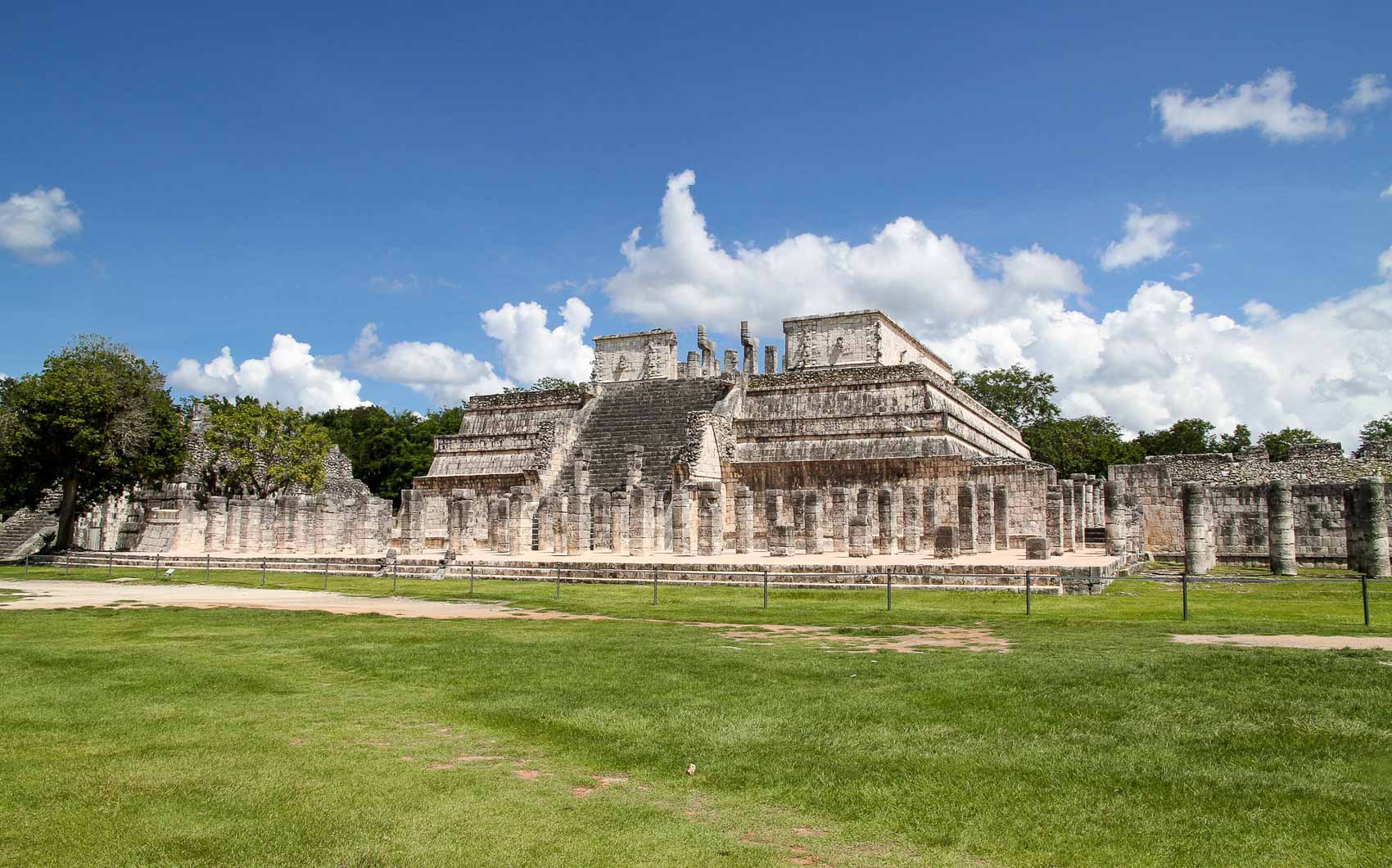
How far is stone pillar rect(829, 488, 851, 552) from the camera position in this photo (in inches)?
1008

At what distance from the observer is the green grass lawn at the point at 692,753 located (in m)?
4.64

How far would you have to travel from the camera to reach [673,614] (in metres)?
14.4

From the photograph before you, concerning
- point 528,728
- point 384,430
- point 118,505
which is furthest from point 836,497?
point 384,430

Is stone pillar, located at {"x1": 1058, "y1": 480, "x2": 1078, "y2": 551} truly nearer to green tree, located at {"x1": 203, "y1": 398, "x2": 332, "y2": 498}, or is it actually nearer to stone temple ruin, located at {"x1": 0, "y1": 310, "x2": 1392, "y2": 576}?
stone temple ruin, located at {"x1": 0, "y1": 310, "x2": 1392, "y2": 576}

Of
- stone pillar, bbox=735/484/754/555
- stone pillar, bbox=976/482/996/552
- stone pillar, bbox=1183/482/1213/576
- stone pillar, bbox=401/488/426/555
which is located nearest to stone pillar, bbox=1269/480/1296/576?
stone pillar, bbox=1183/482/1213/576

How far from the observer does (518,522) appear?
2700cm

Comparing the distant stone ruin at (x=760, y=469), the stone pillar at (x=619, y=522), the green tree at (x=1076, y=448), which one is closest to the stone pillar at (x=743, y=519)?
the distant stone ruin at (x=760, y=469)

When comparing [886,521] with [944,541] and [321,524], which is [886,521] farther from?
[321,524]

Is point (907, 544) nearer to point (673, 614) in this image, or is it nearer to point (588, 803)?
point (673, 614)

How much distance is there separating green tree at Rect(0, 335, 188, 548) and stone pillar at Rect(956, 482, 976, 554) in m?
22.4

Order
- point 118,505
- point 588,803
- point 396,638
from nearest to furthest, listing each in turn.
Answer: point 588,803 < point 396,638 < point 118,505

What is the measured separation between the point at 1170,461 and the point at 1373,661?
2238cm

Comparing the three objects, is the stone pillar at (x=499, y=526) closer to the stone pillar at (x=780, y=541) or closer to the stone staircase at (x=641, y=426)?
the stone staircase at (x=641, y=426)

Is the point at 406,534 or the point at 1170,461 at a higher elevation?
the point at 1170,461
